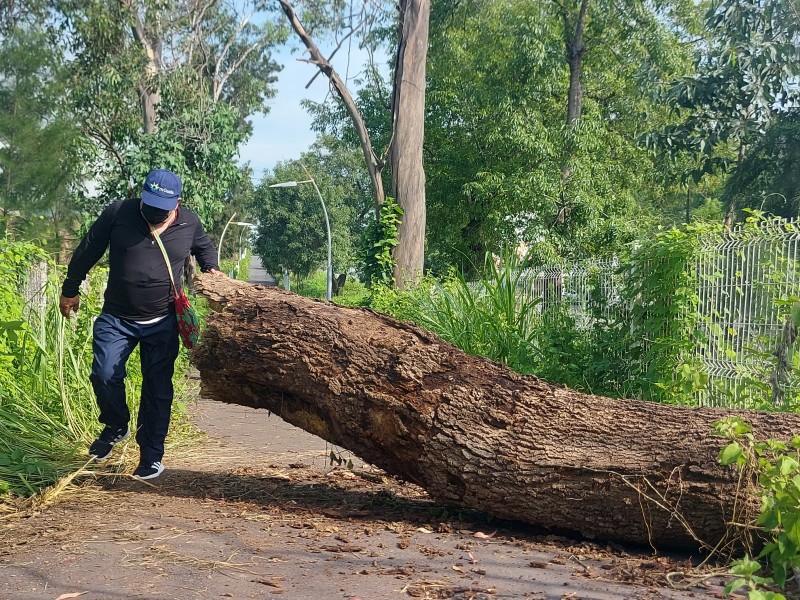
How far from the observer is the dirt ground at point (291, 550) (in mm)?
3291

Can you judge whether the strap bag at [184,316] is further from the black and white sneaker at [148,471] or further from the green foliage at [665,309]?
the green foliage at [665,309]

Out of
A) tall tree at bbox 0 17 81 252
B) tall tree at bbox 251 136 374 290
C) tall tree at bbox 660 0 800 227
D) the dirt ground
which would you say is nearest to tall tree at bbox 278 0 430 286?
tall tree at bbox 660 0 800 227

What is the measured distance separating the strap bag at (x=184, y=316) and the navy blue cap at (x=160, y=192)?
0.20 metres

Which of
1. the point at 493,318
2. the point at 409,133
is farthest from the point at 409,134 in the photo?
the point at 493,318

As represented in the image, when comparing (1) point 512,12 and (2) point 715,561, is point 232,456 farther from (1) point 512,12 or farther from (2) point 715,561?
(1) point 512,12

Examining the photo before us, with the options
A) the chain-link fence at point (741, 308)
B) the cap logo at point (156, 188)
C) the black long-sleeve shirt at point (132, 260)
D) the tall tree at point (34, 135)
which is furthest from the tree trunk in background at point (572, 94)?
the cap logo at point (156, 188)

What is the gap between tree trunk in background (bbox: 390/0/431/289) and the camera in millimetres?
14281

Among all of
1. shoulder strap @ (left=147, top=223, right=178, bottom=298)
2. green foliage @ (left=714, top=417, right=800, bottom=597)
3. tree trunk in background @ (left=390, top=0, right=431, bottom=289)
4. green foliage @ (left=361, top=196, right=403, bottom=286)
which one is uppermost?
tree trunk in background @ (left=390, top=0, right=431, bottom=289)

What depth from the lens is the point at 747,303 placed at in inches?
274

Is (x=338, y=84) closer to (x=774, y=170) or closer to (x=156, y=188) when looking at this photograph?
(x=774, y=170)

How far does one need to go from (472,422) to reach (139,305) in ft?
6.95

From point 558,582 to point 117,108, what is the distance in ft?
75.4

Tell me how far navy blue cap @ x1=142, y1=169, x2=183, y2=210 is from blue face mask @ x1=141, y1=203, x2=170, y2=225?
4 cm

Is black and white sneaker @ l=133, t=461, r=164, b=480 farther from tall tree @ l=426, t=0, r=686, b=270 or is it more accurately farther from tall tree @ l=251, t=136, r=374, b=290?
Result: tall tree @ l=251, t=136, r=374, b=290
